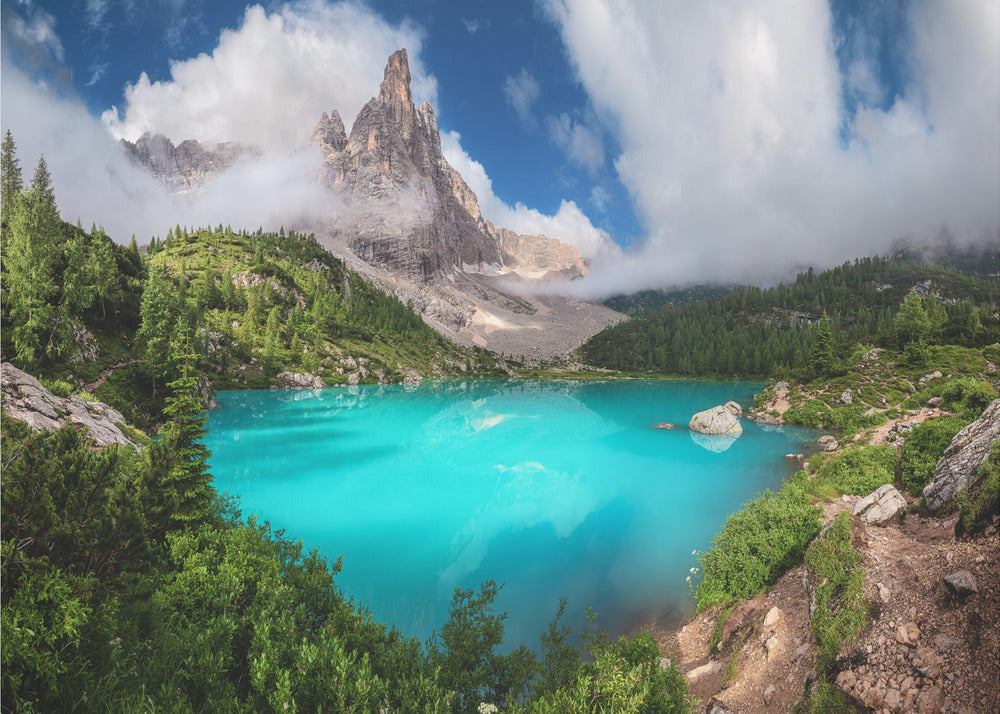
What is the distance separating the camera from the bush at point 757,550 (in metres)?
14.7

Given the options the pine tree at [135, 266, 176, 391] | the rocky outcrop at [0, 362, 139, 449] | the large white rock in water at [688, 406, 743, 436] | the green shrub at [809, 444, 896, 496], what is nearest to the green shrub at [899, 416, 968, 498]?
the green shrub at [809, 444, 896, 496]

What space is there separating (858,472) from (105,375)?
77522 mm

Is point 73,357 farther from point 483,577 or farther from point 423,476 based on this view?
point 483,577

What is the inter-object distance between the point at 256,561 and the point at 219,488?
23082 millimetres

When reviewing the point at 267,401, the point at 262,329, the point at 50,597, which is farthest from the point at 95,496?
the point at 262,329

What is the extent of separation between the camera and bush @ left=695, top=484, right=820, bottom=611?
14703 mm

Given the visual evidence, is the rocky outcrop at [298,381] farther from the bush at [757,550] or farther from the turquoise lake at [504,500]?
the bush at [757,550]

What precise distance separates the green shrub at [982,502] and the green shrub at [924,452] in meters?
7.29

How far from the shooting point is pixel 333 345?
475 ft

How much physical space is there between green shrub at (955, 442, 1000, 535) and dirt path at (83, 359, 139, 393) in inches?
2719

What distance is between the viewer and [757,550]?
1570 centimetres

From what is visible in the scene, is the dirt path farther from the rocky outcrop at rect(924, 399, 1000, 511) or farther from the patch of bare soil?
the rocky outcrop at rect(924, 399, 1000, 511)

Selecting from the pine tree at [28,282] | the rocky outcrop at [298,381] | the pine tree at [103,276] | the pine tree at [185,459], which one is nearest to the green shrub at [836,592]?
the pine tree at [185,459]

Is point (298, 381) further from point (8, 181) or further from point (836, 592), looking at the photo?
point (836, 592)
